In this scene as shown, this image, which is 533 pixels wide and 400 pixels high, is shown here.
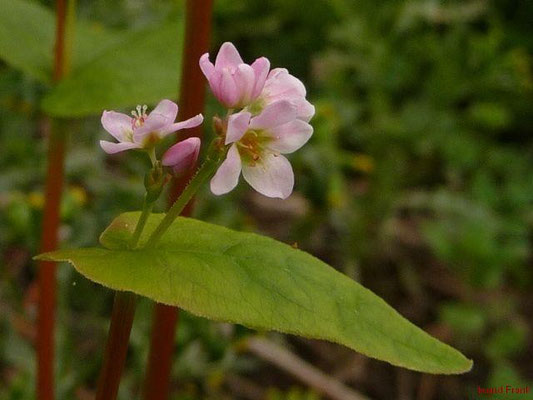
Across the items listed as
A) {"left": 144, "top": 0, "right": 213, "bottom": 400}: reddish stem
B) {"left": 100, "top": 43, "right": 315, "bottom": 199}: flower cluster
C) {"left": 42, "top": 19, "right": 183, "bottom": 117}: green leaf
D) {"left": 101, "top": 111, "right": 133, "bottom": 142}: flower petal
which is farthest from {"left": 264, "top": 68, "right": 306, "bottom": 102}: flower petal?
{"left": 42, "top": 19, "right": 183, "bottom": 117}: green leaf

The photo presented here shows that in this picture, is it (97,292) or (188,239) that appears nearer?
(188,239)

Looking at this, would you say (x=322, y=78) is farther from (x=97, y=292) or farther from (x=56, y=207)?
(x=56, y=207)

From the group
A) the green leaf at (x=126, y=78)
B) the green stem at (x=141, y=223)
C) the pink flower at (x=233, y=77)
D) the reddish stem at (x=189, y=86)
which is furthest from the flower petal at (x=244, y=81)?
the green leaf at (x=126, y=78)

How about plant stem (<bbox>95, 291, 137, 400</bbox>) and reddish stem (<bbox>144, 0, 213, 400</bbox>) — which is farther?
reddish stem (<bbox>144, 0, 213, 400</bbox>)

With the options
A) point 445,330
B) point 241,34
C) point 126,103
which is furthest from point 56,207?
point 241,34

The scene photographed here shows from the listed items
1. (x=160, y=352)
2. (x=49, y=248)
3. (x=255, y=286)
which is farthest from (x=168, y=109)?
(x=49, y=248)

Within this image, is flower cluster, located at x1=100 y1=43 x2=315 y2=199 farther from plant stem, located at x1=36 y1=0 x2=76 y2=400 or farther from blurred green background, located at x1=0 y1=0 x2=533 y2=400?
blurred green background, located at x1=0 y1=0 x2=533 y2=400
